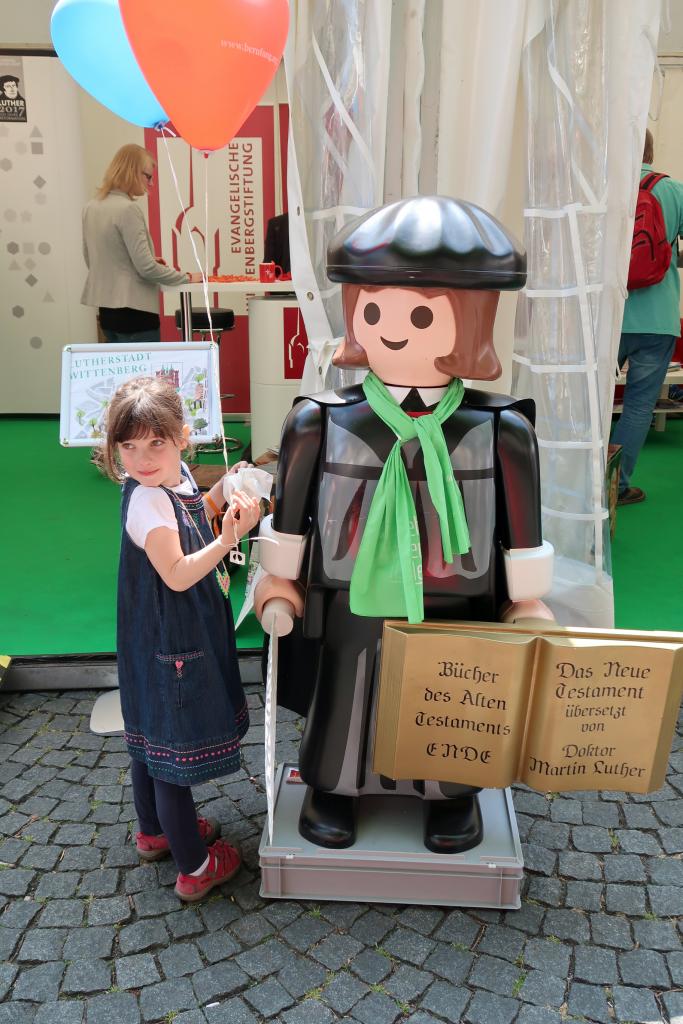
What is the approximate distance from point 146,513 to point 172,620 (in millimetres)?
244

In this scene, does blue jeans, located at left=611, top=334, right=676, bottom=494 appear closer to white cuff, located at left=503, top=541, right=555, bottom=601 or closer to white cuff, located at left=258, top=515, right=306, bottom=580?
white cuff, located at left=503, top=541, right=555, bottom=601

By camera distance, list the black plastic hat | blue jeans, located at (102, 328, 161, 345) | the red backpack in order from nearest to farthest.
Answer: the black plastic hat, the red backpack, blue jeans, located at (102, 328, 161, 345)

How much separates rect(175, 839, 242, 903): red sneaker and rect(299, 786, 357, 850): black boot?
0.20 metres

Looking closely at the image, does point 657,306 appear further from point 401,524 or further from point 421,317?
point 401,524

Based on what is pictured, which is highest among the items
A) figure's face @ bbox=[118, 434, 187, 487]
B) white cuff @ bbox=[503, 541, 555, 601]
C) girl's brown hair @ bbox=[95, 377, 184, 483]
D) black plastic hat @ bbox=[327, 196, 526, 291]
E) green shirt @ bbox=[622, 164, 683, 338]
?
black plastic hat @ bbox=[327, 196, 526, 291]

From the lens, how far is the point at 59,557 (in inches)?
165

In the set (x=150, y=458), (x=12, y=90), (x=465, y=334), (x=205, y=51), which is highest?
(x=12, y=90)

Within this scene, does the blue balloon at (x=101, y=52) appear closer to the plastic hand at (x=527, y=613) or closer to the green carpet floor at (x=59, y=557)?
the plastic hand at (x=527, y=613)

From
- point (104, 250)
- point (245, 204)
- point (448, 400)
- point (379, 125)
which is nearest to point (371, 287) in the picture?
point (448, 400)

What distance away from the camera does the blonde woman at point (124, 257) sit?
500 cm

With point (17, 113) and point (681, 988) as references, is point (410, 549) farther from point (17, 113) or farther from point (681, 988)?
point (17, 113)

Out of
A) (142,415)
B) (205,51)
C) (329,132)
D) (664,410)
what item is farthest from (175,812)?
(664,410)

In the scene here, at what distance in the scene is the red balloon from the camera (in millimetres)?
2109

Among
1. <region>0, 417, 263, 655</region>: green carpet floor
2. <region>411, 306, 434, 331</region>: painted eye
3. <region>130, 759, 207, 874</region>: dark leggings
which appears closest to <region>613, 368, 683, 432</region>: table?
<region>0, 417, 263, 655</region>: green carpet floor
